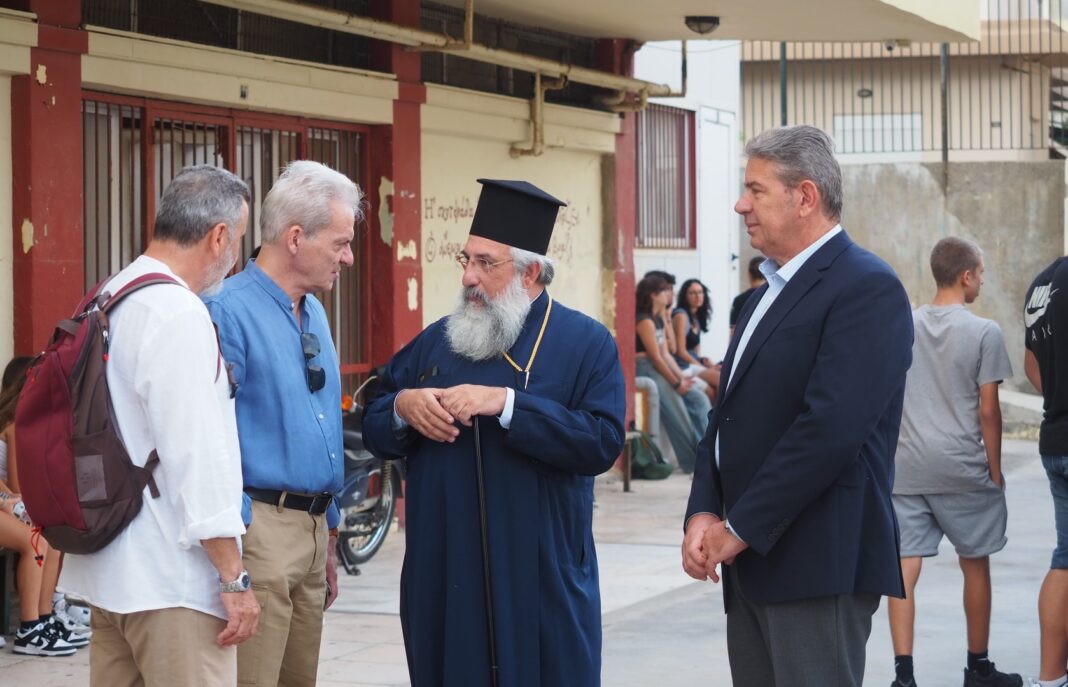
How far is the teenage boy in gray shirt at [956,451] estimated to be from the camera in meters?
6.77

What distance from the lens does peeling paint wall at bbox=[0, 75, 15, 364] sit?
7910 millimetres

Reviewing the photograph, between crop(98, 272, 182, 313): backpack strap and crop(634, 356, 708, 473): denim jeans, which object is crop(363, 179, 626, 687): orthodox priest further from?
crop(634, 356, 708, 473): denim jeans

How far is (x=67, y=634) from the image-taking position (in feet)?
24.8

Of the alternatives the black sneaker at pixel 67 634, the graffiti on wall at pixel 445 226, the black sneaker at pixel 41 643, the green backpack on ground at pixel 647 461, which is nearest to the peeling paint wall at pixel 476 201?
the graffiti on wall at pixel 445 226

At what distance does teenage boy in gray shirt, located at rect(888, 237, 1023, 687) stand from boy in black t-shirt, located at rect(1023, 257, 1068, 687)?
10.2 inches

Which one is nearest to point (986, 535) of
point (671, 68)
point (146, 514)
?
point (146, 514)

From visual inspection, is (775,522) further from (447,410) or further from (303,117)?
(303,117)

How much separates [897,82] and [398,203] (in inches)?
780

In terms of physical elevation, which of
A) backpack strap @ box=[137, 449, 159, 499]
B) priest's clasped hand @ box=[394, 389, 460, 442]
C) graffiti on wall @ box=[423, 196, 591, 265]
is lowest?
backpack strap @ box=[137, 449, 159, 499]

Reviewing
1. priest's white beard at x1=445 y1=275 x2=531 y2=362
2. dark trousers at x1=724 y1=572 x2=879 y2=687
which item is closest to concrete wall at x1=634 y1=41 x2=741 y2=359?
priest's white beard at x1=445 y1=275 x2=531 y2=362

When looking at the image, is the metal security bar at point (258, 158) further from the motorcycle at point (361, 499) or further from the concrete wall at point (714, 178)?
the concrete wall at point (714, 178)

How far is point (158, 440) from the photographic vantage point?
3.85 metres

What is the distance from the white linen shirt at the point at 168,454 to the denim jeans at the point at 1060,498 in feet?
12.6

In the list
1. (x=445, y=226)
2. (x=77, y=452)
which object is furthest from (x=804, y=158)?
(x=445, y=226)
